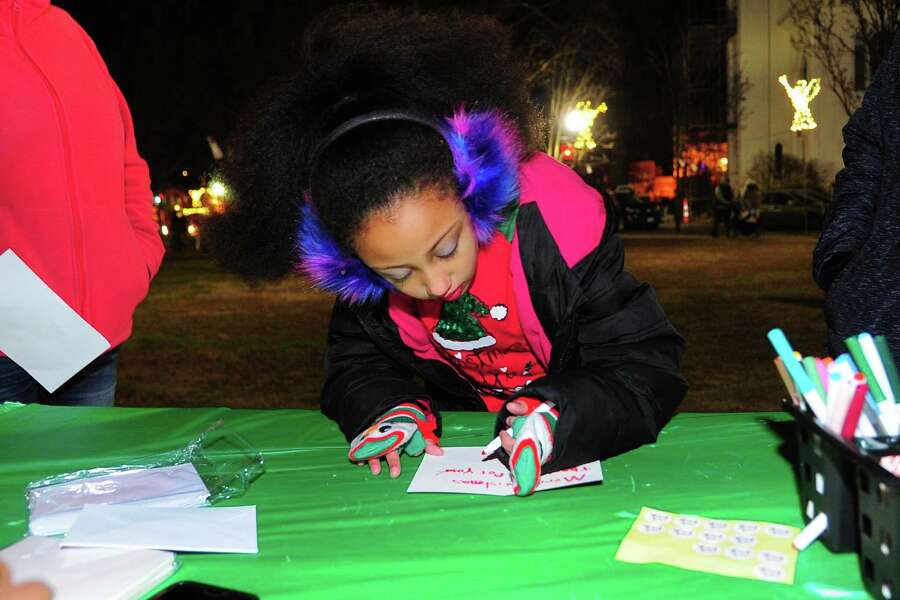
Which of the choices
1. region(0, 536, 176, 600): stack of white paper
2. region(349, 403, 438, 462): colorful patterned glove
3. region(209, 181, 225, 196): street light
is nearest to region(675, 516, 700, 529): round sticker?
region(349, 403, 438, 462): colorful patterned glove

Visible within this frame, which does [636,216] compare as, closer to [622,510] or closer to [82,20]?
[82,20]

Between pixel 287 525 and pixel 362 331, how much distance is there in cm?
65

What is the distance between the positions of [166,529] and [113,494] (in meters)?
0.21

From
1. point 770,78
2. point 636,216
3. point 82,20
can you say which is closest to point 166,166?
point 82,20

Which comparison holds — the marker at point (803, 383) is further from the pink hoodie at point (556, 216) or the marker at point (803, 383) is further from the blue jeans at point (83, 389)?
the blue jeans at point (83, 389)

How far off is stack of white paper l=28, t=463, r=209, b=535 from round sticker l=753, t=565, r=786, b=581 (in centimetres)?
74

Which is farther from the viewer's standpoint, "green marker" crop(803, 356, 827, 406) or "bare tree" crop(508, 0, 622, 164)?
"bare tree" crop(508, 0, 622, 164)

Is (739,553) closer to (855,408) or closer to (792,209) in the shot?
(855,408)

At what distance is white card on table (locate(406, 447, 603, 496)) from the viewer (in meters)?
1.25

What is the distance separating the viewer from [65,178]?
1849mm

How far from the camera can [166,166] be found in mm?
23688

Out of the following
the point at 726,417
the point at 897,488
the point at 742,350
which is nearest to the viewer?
the point at 897,488

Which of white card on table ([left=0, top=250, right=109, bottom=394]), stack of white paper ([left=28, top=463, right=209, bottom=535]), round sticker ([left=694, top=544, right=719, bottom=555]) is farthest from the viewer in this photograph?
white card on table ([left=0, top=250, right=109, bottom=394])

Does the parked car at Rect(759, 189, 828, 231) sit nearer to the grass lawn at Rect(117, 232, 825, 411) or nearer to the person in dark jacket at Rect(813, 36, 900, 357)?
the grass lawn at Rect(117, 232, 825, 411)
